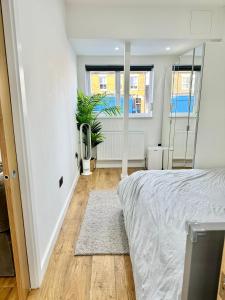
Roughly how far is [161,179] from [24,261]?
133cm

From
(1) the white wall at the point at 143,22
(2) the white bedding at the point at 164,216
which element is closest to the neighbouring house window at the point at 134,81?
(1) the white wall at the point at 143,22

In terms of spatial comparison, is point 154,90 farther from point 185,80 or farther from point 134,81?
point 185,80

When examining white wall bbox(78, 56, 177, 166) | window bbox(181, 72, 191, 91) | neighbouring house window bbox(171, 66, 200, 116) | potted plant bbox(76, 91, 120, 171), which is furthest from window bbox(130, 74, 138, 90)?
window bbox(181, 72, 191, 91)

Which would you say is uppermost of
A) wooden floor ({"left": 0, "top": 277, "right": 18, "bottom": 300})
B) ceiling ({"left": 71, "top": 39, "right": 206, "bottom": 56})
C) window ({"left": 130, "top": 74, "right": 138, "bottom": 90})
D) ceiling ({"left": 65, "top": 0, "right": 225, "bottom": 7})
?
ceiling ({"left": 65, "top": 0, "right": 225, "bottom": 7})

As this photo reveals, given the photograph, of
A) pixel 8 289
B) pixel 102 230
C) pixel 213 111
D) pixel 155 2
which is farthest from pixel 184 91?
pixel 8 289

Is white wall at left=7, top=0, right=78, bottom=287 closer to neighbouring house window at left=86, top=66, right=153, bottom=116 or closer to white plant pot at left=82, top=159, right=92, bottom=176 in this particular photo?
white plant pot at left=82, top=159, right=92, bottom=176

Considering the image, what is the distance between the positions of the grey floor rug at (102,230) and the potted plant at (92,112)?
4.74 feet

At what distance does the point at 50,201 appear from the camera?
6.72ft

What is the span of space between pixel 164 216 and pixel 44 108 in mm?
1337

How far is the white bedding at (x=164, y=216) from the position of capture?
1.07m

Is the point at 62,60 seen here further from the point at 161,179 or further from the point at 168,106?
the point at 168,106

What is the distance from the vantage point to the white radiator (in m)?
4.36

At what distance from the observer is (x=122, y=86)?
4414 millimetres

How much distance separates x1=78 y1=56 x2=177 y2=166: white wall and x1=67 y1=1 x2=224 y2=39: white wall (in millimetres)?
1100
